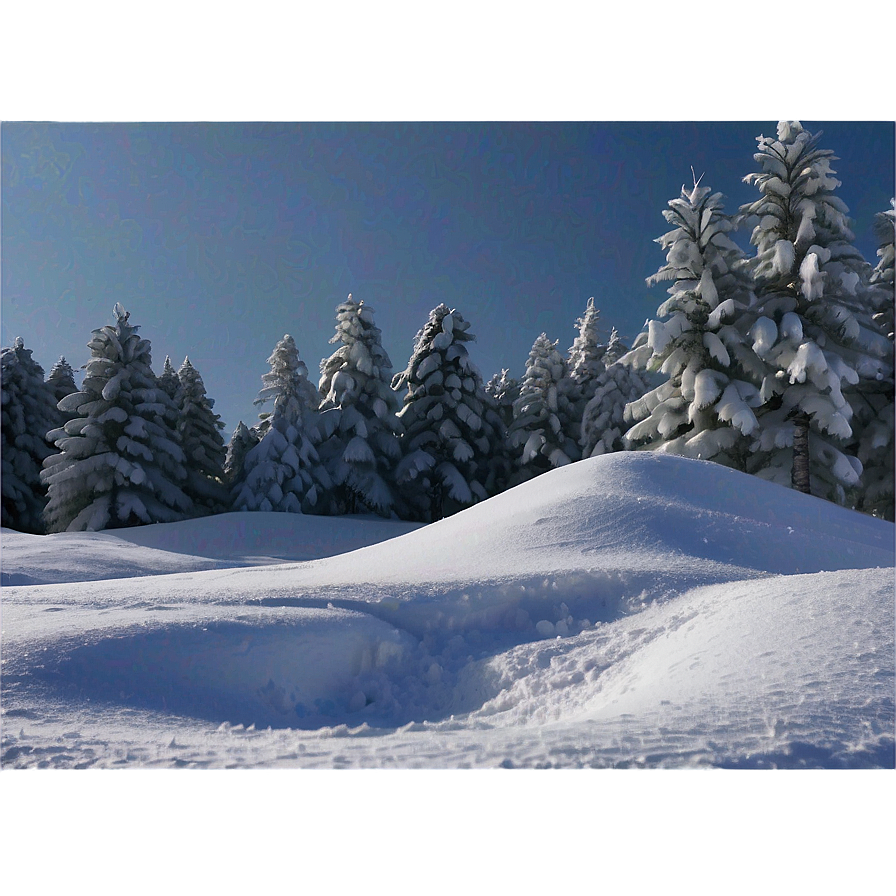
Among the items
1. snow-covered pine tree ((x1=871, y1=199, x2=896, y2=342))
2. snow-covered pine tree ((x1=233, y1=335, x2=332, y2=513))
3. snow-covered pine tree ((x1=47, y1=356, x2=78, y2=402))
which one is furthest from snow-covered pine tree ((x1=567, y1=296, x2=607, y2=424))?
snow-covered pine tree ((x1=47, y1=356, x2=78, y2=402))

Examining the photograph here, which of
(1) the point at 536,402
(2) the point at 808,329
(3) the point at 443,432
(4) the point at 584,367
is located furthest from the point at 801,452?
(1) the point at 536,402

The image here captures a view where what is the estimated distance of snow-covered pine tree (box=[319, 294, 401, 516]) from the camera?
13.8 metres

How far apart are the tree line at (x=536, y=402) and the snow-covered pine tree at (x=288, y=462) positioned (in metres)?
0.05

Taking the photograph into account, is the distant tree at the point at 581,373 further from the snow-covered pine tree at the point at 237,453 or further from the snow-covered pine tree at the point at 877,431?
the snow-covered pine tree at the point at 237,453

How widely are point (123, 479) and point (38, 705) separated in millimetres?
11686

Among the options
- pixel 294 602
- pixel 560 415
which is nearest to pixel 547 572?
pixel 294 602

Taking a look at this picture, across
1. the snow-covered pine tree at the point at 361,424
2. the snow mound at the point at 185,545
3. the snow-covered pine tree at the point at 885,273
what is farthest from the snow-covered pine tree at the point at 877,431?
the snow-covered pine tree at the point at 361,424

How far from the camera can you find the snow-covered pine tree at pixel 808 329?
Result: 758cm

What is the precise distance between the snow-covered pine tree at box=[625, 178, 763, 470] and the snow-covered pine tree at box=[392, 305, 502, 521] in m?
4.21

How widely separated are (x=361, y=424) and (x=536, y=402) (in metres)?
3.99

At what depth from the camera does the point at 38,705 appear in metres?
2.61

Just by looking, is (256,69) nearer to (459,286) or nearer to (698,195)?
(459,286)

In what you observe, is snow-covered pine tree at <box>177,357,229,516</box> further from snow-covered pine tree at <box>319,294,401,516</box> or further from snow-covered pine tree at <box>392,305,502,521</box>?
snow-covered pine tree at <box>392,305,502,521</box>

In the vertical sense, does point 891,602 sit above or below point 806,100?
below
